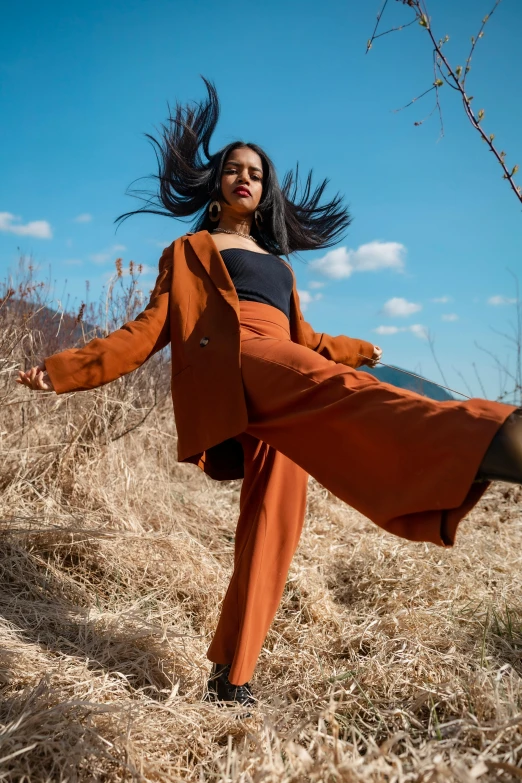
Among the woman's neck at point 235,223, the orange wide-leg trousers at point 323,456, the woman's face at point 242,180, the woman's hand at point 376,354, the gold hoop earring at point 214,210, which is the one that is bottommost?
the orange wide-leg trousers at point 323,456

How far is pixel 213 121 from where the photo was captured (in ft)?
10.5

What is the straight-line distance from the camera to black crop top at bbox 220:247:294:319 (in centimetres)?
237

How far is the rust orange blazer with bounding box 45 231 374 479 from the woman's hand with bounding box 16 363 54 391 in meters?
0.05

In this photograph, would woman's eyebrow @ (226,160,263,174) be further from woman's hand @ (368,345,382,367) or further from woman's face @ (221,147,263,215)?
woman's hand @ (368,345,382,367)

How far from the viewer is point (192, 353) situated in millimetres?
2129

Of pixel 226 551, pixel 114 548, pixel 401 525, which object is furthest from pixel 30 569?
pixel 401 525

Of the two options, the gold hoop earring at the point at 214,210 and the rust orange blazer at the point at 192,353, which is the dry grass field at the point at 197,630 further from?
the gold hoop earring at the point at 214,210

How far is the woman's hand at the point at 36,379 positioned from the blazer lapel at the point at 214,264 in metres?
0.66

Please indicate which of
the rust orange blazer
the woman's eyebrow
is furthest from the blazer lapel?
the woman's eyebrow

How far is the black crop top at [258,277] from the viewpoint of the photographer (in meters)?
2.37

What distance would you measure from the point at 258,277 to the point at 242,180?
625 mm

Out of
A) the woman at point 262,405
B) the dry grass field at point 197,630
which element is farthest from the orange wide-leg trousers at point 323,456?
the dry grass field at point 197,630

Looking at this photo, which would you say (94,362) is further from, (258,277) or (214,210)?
(214,210)

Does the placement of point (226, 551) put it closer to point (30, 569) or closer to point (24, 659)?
point (30, 569)
